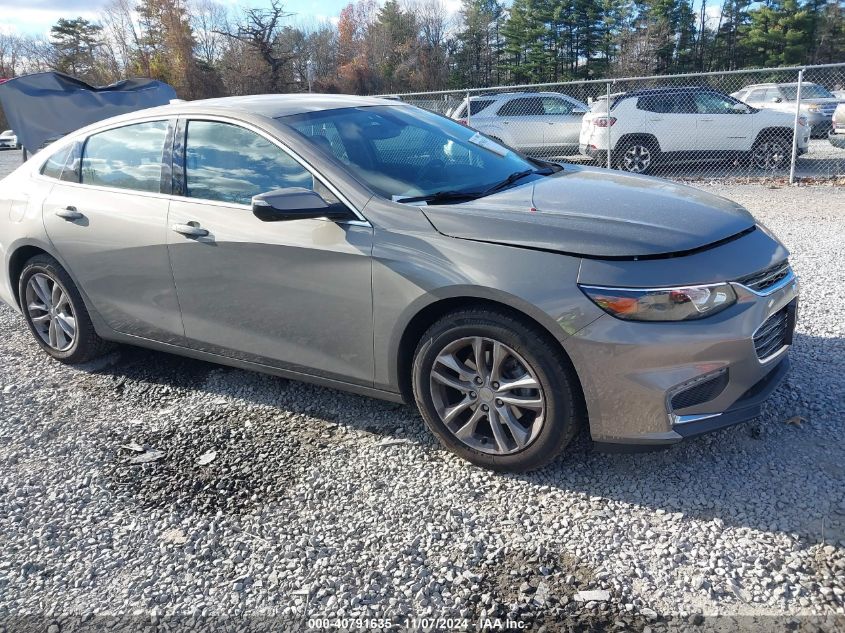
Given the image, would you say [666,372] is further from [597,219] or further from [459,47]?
[459,47]

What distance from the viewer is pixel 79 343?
440cm

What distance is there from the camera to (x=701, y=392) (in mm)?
2678

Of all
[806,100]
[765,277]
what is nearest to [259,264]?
[765,277]

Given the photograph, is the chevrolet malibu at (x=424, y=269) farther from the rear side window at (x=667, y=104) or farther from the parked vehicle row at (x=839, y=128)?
the parked vehicle row at (x=839, y=128)

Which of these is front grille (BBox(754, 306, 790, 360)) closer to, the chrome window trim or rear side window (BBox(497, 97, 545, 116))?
the chrome window trim

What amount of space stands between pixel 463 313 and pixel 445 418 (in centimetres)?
52

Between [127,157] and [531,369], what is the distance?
2.77 meters

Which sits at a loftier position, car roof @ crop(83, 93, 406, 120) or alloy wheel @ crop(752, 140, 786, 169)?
car roof @ crop(83, 93, 406, 120)

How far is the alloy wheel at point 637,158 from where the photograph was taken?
12719 mm

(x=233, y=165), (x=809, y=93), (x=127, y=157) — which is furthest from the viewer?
(x=809, y=93)

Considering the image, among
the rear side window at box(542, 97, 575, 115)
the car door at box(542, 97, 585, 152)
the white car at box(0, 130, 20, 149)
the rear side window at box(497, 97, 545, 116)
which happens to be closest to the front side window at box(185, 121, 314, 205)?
the rear side window at box(497, 97, 545, 116)

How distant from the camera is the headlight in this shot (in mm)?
2607

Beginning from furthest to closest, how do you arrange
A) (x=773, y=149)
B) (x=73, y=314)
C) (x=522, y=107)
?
1. (x=522, y=107)
2. (x=773, y=149)
3. (x=73, y=314)

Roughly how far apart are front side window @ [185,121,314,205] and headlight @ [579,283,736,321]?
5.02ft
